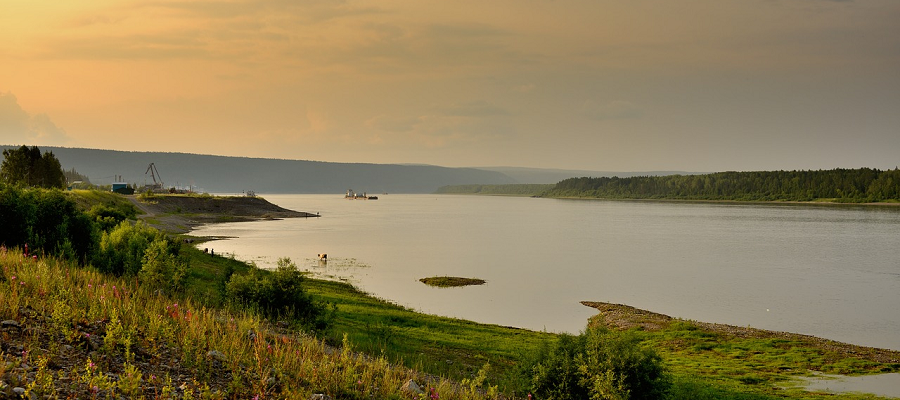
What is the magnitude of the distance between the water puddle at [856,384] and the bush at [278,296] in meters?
17.8

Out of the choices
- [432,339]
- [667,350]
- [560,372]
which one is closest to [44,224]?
[432,339]

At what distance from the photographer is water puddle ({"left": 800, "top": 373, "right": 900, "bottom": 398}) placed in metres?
22.1

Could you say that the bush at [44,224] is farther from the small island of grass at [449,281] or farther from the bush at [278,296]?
the small island of grass at [449,281]

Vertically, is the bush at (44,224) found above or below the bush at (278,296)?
above

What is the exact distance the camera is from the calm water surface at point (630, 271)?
134 ft

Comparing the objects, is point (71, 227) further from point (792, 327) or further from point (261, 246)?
point (261, 246)

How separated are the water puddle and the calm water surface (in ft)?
34.6

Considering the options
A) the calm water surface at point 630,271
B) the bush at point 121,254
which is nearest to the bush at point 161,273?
the bush at point 121,254

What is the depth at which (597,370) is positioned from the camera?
13.5m

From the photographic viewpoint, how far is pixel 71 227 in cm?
2303

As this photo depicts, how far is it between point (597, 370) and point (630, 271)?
168ft

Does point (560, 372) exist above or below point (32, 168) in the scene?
below

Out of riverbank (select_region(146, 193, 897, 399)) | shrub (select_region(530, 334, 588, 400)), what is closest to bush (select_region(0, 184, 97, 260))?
riverbank (select_region(146, 193, 897, 399))

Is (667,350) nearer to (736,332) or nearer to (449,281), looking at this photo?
(736,332)
